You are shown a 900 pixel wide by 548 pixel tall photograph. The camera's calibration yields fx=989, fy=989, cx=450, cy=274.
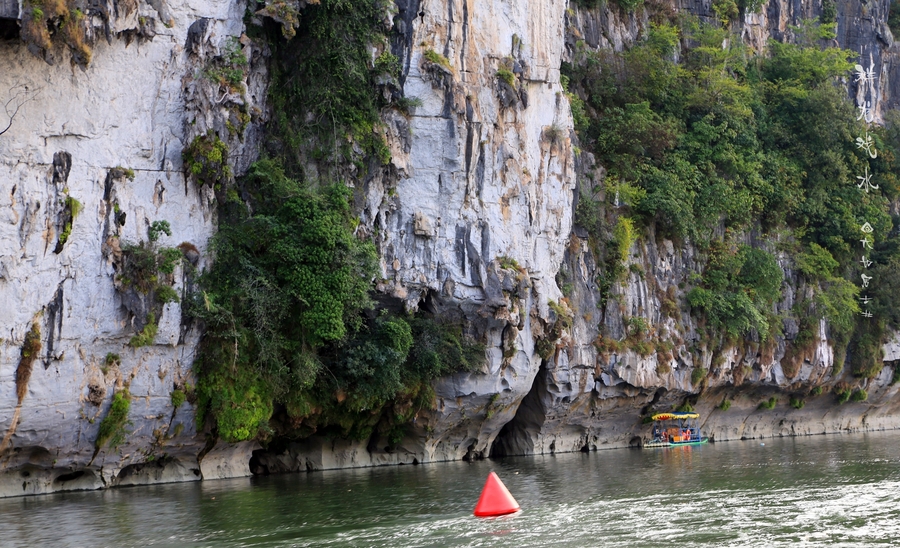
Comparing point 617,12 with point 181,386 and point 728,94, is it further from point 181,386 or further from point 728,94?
point 181,386

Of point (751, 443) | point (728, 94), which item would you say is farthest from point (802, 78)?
point (751, 443)

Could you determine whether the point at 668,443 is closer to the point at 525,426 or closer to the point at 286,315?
the point at 525,426

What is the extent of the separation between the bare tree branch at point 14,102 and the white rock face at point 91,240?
6 centimetres

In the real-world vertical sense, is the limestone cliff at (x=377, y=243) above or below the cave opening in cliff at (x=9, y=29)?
below

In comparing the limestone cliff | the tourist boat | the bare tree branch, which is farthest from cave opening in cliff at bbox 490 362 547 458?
the bare tree branch

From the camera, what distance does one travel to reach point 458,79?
29000 mm

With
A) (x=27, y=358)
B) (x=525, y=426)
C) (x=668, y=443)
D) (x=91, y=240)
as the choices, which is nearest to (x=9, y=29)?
(x=91, y=240)

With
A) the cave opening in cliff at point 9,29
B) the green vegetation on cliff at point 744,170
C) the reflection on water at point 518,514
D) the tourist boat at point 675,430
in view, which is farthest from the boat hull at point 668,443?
the cave opening in cliff at point 9,29

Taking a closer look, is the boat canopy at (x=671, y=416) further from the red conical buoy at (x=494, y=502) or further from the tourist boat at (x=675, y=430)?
the red conical buoy at (x=494, y=502)

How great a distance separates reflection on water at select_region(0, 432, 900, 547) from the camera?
15648 mm

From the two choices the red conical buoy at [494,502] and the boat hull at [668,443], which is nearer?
the red conical buoy at [494,502]

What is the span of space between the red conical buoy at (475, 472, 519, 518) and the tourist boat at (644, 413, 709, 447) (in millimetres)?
19025

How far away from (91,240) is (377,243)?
7960 mm

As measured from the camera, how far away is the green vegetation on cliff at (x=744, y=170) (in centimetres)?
3656
